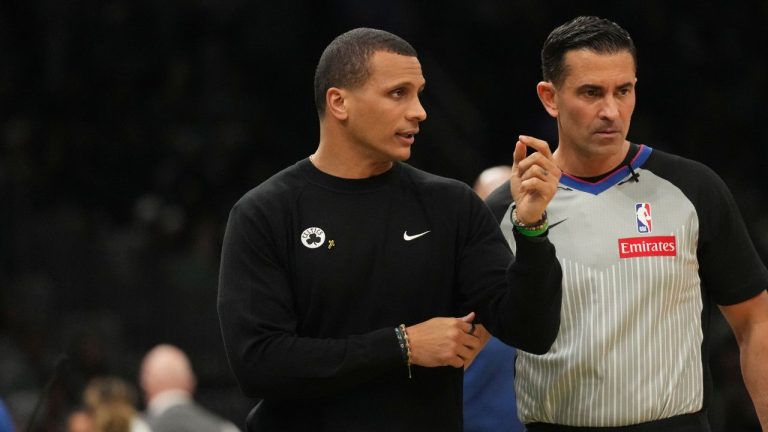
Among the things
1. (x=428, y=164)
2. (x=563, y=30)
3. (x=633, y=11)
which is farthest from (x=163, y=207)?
(x=563, y=30)

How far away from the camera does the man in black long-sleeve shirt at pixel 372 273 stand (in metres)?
3.30

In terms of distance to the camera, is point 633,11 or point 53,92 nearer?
point 53,92

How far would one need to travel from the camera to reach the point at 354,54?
3576 mm

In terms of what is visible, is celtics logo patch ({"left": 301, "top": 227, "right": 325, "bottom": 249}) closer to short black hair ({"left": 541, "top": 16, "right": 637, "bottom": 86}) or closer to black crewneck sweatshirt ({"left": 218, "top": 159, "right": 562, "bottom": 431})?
black crewneck sweatshirt ({"left": 218, "top": 159, "right": 562, "bottom": 431})

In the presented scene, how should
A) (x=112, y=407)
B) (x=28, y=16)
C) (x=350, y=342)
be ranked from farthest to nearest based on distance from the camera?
(x=28, y=16)
(x=112, y=407)
(x=350, y=342)

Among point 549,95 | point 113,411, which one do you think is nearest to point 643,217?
point 549,95

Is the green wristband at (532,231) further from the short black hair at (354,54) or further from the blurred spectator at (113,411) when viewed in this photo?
the blurred spectator at (113,411)

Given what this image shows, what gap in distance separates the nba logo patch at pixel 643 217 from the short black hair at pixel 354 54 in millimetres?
866

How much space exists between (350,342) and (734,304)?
1289mm

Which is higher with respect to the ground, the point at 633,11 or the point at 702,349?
the point at 633,11

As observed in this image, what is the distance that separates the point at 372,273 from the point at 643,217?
923 mm

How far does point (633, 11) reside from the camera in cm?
1222

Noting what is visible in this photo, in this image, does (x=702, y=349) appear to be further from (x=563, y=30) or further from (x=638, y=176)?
(x=563, y=30)

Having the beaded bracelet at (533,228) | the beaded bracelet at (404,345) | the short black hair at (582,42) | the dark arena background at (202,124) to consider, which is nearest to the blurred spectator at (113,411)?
the dark arena background at (202,124)
